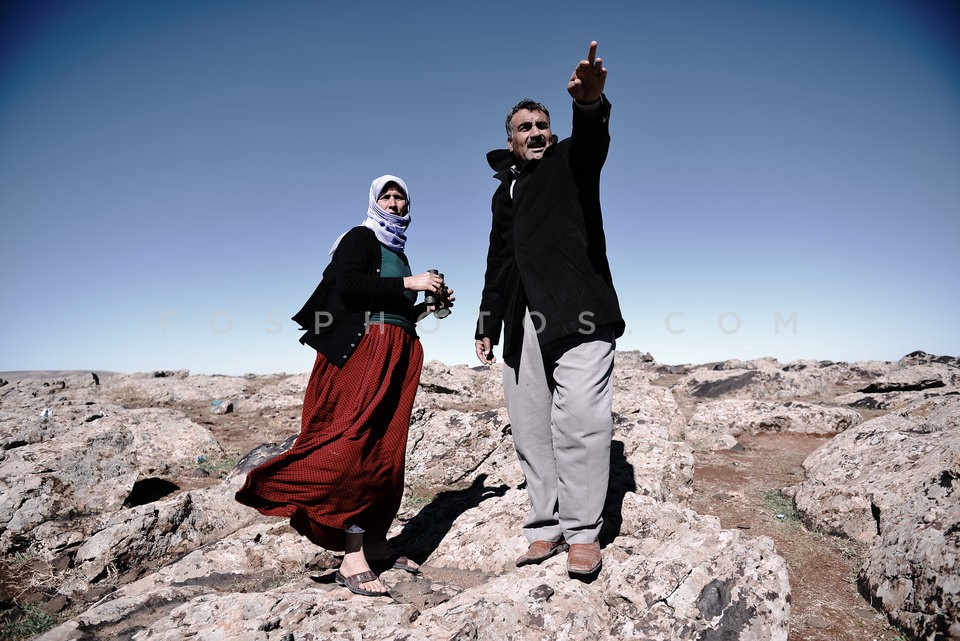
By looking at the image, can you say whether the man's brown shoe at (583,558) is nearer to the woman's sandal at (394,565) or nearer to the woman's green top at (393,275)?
the woman's sandal at (394,565)

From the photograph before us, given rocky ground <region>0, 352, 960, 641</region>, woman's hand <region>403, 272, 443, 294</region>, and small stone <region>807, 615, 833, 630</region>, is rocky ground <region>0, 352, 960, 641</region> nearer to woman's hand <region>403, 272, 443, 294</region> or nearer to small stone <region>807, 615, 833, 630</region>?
small stone <region>807, 615, 833, 630</region>

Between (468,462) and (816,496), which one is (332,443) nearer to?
(468,462)

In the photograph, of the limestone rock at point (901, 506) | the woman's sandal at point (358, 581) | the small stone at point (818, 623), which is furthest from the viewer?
the woman's sandal at point (358, 581)

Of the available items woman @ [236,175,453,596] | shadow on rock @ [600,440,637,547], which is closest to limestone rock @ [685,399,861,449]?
shadow on rock @ [600,440,637,547]

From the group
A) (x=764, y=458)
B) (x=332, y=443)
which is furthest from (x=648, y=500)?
(x=764, y=458)

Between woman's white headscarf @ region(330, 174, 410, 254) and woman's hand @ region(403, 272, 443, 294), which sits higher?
woman's white headscarf @ region(330, 174, 410, 254)

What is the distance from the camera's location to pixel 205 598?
2182 mm

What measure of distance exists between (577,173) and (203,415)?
10.3 meters

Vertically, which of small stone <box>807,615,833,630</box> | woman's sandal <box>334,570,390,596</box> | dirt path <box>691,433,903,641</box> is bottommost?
woman's sandal <box>334,570,390,596</box>

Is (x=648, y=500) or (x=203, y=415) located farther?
(x=203, y=415)

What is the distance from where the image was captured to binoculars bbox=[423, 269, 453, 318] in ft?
8.83

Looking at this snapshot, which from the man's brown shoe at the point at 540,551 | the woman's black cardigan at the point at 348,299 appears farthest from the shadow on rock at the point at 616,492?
the woman's black cardigan at the point at 348,299

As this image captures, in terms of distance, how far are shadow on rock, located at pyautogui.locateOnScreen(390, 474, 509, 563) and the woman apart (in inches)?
9.9

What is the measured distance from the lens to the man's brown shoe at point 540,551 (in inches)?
91.4
